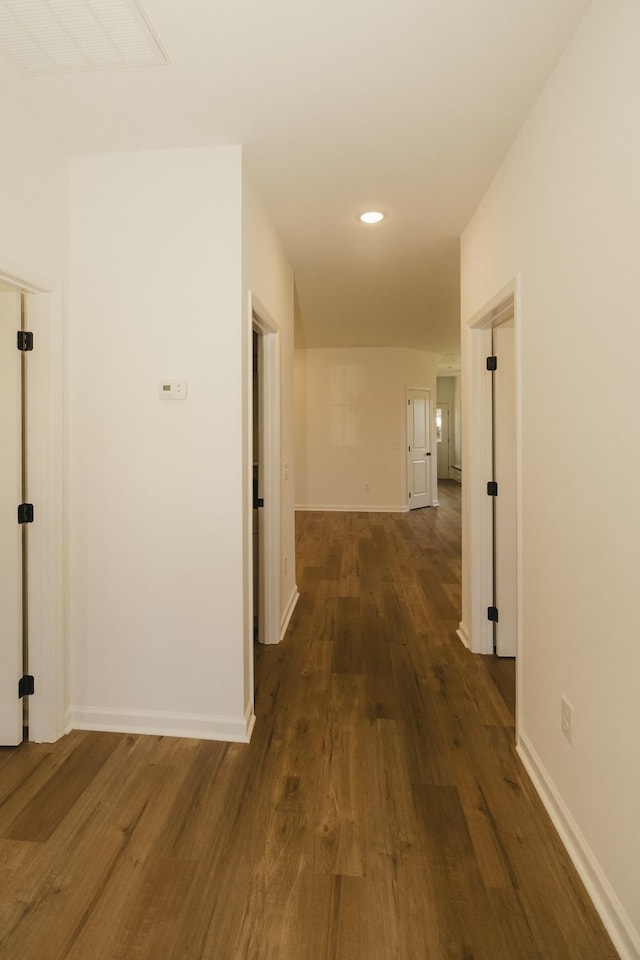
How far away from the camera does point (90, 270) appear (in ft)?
7.02

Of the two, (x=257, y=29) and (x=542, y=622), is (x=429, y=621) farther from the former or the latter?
(x=257, y=29)

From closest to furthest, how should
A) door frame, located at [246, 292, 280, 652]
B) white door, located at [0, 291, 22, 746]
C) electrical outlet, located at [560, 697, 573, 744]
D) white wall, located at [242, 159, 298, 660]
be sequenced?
electrical outlet, located at [560, 697, 573, 744]
white door, located at [0, 291, 22, 746]
white wall, located at [242, 159, 298, 660]
door frame, located at [246, 292, 280, 652]

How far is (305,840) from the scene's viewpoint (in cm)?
157

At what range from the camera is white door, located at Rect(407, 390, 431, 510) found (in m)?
7.94

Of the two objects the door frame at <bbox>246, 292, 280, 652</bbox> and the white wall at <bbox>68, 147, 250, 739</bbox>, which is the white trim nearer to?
the door frame at <bbox>246, 292, 280, 652</bbox>

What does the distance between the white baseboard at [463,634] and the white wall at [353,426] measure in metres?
4.62

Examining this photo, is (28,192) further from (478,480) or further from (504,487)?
(504,487)

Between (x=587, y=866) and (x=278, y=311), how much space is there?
302 centimetres

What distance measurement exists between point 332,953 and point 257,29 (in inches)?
107

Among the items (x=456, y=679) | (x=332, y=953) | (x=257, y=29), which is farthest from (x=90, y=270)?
(x=456, y=679)

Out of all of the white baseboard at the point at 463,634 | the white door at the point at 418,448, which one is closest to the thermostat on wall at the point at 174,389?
the white baseboard at the point at 463,634

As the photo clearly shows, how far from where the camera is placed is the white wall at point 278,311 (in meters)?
2.20

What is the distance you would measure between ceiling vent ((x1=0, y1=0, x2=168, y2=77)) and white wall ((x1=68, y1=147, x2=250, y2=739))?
1.58 feet

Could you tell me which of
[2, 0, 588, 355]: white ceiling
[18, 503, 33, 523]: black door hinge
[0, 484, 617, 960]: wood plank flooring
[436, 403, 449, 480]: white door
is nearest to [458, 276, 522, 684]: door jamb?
[0, 484, 617, 960]: wood plank flooring
